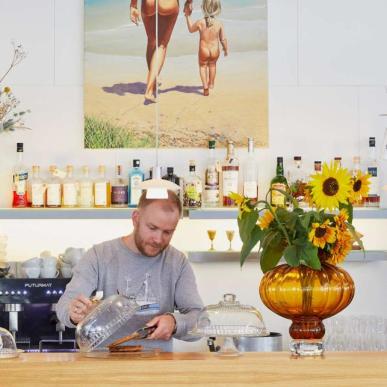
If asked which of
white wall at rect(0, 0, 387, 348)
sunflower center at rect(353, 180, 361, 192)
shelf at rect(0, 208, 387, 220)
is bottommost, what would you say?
shelf at rect(0, 208, 387, 220)

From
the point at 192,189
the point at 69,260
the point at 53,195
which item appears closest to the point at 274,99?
the point at 192,189

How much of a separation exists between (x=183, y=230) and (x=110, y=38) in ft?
3.74

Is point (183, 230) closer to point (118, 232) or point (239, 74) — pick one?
point (118, 232)

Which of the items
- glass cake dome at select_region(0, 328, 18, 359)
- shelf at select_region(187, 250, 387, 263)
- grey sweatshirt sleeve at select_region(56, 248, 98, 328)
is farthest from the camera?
shelf at select_region(187, 250, 387, 263)

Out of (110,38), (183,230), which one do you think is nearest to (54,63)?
(110,38)

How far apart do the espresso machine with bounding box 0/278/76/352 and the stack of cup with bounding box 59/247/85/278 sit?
125mm

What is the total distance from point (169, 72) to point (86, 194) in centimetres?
82

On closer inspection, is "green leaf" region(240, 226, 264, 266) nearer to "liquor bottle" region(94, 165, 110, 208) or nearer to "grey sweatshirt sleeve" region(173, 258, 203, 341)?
"grey sweatshirt sleeve" region(173, 258, 203, 341)

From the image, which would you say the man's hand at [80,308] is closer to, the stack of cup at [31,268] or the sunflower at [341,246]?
the sunflower at [341,246]

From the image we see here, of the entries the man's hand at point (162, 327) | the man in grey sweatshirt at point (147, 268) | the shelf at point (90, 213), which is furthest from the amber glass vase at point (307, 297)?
the shelf at point (90, 213)

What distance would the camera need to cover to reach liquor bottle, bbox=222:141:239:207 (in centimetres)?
532

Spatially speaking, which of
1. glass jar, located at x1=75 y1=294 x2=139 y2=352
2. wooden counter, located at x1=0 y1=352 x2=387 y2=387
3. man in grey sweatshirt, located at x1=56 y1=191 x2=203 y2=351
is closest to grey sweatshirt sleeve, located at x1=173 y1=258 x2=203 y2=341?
man in grey sweatshirt, located at x1=56 y1=191 x2=203 y2=351

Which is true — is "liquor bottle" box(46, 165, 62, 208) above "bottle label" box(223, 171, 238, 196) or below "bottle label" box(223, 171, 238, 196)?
below

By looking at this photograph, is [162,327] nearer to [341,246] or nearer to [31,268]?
[341,246]
